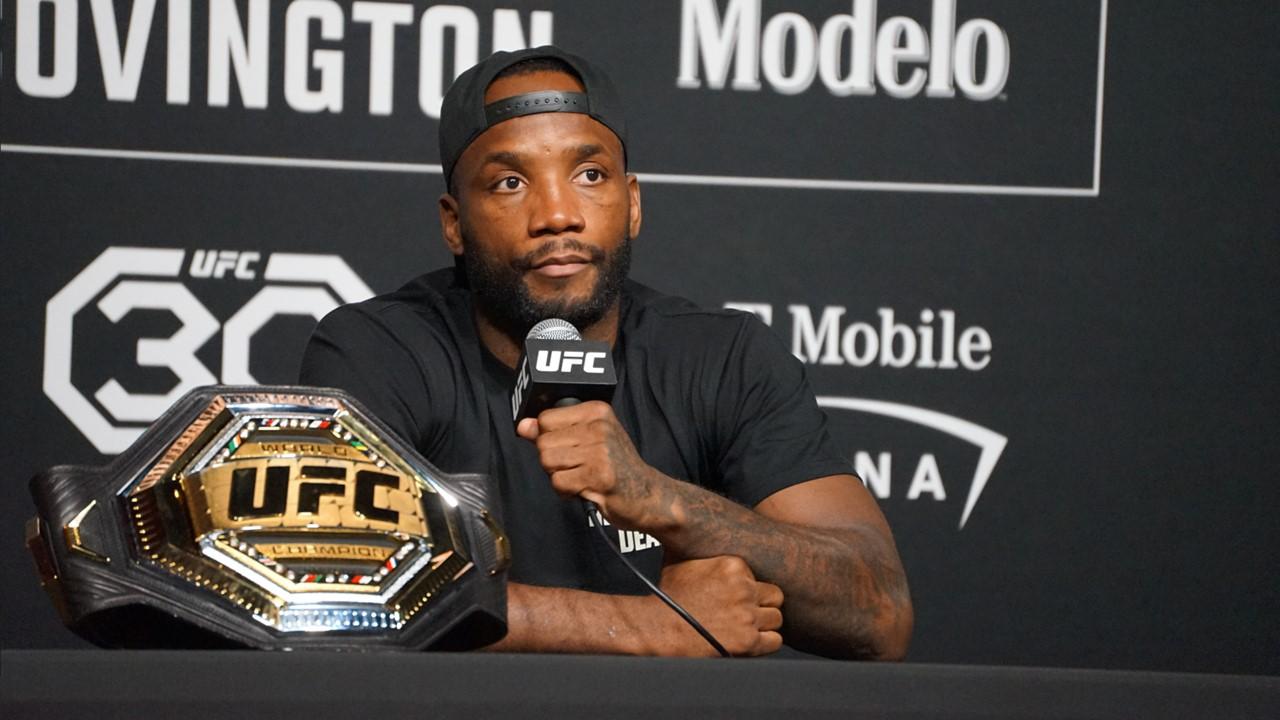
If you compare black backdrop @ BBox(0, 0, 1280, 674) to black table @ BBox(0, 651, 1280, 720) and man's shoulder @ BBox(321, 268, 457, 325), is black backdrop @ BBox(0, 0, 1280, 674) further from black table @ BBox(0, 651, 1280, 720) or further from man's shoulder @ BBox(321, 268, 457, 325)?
black table @ BBox(0, 651, 1280, 720)

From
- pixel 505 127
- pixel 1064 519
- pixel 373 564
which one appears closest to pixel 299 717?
pixel 373 564

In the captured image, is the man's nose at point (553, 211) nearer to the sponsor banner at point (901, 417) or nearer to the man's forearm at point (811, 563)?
the man's forearm at point (811, 563)

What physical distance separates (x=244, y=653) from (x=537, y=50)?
3.48 feet

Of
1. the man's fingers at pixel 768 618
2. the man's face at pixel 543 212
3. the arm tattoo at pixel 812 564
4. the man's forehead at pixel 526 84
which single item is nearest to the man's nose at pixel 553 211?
the man's face at pixel 543 212

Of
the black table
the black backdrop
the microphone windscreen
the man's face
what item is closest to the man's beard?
the man's face

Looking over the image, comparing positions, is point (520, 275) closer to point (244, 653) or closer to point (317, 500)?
point (317, 500)

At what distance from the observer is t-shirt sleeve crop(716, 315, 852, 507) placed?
151 cm

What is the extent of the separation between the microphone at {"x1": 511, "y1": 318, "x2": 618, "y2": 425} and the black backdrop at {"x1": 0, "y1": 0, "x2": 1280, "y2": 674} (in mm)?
1057

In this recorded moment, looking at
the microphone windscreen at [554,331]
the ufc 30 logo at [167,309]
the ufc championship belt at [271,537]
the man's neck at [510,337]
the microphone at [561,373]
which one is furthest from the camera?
the ufc 30 logo at [167,309]

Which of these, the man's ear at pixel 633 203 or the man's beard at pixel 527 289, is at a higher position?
the man's ear at pixel 633 203

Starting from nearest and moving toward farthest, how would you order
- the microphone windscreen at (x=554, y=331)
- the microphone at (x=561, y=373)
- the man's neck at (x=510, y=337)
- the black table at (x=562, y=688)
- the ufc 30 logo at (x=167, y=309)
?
1. the black table at (x=562, y=688)
2. the microphone at (x=561, y=373)
3. the microphone windscreen at (x=554, y=331)
4. the man's neck at (x=510, y=337)
5. the ufc 30 logo at (x=167, y=309)

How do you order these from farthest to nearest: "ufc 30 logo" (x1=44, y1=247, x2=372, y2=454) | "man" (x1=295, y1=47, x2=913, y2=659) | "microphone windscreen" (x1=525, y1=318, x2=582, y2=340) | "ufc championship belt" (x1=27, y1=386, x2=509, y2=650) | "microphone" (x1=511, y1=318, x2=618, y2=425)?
"ufc 30 logo" (x1=44, y1=247, x2=372, y2=454) → "man" (x1=295, y1=47, x2=913, y2=659) → "microphone windscreen" (x1=525, y1=318, x2=582, y2=340) → "microphone" (x1=511, y1=318, x2=618, y2=425) → "ufc championship belt" (x1=27, y1=386, x2=509, y2=650)

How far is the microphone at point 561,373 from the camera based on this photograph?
3.52 ft

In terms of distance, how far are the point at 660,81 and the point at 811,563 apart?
1.06 meters
